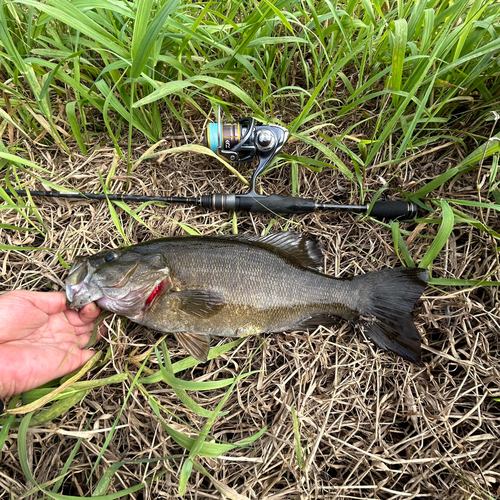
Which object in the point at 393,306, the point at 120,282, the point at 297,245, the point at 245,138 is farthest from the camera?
the point at 297,245

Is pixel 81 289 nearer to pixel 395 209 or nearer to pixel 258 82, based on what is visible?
pixel 258 82

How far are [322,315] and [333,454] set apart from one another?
1.09 m

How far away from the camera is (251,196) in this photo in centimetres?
290

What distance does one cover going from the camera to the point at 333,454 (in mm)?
2621

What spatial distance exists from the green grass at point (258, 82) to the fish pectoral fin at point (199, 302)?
32 centimetres

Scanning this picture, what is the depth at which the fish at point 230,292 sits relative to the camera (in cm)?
257

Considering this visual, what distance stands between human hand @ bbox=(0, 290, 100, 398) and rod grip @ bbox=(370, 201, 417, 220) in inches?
99.8

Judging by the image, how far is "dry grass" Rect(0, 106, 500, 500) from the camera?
2.55 metres

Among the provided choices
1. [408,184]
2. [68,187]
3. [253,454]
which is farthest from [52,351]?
[408,184]

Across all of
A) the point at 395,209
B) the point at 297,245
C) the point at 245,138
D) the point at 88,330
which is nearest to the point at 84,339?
the point at 88,330

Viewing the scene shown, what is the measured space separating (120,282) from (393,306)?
2.18 m

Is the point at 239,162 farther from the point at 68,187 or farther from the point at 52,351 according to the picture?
the point at 52,351

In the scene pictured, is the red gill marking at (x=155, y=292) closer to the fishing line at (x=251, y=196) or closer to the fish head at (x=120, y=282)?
the fish head at (x=120, y=282)

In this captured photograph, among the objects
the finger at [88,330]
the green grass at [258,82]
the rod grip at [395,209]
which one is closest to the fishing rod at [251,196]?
the rod grip at [395,209]
